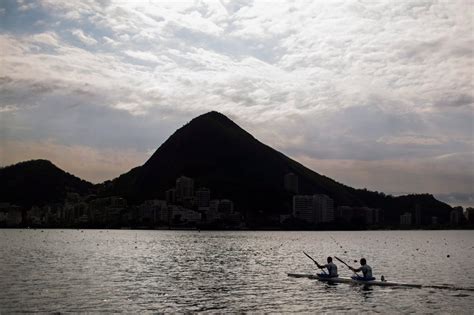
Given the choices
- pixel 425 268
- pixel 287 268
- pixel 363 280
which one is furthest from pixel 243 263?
pixel 363 280

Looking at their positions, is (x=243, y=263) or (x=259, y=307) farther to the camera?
(x=243, y=263)

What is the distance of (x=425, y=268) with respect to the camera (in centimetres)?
8019

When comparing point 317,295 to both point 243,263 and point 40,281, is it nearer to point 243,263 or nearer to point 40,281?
point 40,281

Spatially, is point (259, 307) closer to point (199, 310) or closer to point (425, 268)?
point (199, 310)

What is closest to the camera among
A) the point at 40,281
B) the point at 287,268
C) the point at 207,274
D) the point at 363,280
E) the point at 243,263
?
the point at 363,280

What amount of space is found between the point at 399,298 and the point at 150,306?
67.7 feet

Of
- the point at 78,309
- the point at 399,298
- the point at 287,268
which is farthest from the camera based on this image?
the point at 287,268

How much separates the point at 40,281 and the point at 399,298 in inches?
1404

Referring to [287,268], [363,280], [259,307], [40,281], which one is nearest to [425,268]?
[287,268]

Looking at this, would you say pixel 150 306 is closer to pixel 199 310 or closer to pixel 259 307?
pixel 199 310

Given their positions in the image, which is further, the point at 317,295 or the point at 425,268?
the point at 425,268

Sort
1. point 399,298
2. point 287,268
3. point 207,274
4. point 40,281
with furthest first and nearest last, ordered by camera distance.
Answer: point 287,268
point 207,274
point 40,281
point 399,298

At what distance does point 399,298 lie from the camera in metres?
46.1

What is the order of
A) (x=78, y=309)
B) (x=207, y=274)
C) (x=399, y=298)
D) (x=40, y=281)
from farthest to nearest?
1. (x=207, y=274)
2. (x=40, y=281)
3. (x=399, y=298)
4. (x=78, y=309)
